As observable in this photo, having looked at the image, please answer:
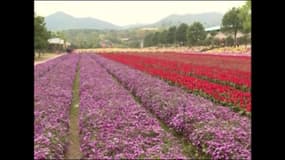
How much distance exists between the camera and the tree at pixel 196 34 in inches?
4153

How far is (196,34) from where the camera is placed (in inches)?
4171

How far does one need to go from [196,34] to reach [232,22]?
21458mm

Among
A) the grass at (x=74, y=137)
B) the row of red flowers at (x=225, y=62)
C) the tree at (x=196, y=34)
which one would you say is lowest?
the grass at (x=74, y=137)

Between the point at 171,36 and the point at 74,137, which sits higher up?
the point at 171,36

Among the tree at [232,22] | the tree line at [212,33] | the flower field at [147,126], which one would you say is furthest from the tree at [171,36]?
the flower field at [147,126]

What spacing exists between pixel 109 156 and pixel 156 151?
727 mm

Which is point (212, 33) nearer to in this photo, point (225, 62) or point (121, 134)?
point (225, 62)

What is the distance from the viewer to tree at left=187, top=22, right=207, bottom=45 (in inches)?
4153

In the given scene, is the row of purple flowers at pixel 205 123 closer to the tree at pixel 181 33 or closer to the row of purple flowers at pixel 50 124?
the row of purple flowers at pixel 50 124

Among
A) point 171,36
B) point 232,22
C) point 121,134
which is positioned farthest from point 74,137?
point 171,36

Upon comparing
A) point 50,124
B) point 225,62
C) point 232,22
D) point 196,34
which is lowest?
point 50,124

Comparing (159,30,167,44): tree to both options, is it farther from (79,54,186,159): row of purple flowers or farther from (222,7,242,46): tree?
(79,54,186,159): row of purple flowers

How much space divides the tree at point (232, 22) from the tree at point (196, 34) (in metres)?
17.8
